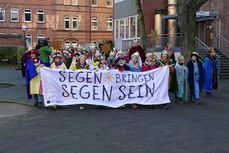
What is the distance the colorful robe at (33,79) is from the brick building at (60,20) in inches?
1557

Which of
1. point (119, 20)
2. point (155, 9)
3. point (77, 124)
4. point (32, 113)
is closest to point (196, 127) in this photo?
point (77, 124)

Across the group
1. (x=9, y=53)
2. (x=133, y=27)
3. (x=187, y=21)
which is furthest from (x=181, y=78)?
(x=9, y=53)

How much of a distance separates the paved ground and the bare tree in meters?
6.26

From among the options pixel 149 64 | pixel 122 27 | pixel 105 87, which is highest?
pixel 122 27

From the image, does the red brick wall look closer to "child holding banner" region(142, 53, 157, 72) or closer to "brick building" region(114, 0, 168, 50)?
"brick building" region(114, 0, 168, 50)

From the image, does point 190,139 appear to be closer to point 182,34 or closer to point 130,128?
point 130,128

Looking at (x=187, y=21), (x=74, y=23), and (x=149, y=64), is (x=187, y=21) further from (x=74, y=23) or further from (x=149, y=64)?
(x=74, y=23)

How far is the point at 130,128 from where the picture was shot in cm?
748

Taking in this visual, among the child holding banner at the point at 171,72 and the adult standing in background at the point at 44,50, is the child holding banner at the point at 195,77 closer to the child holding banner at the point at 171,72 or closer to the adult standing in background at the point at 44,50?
the child holding banner at the point at 171,72

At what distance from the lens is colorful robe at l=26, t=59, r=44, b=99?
1017 cm

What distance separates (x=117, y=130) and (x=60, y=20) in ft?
153

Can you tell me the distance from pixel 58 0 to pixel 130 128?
4674 cm

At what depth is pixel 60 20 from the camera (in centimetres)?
5222

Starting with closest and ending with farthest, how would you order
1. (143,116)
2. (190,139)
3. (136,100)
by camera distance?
1. (190,139)
2. (143,116)
3. (136,100)
